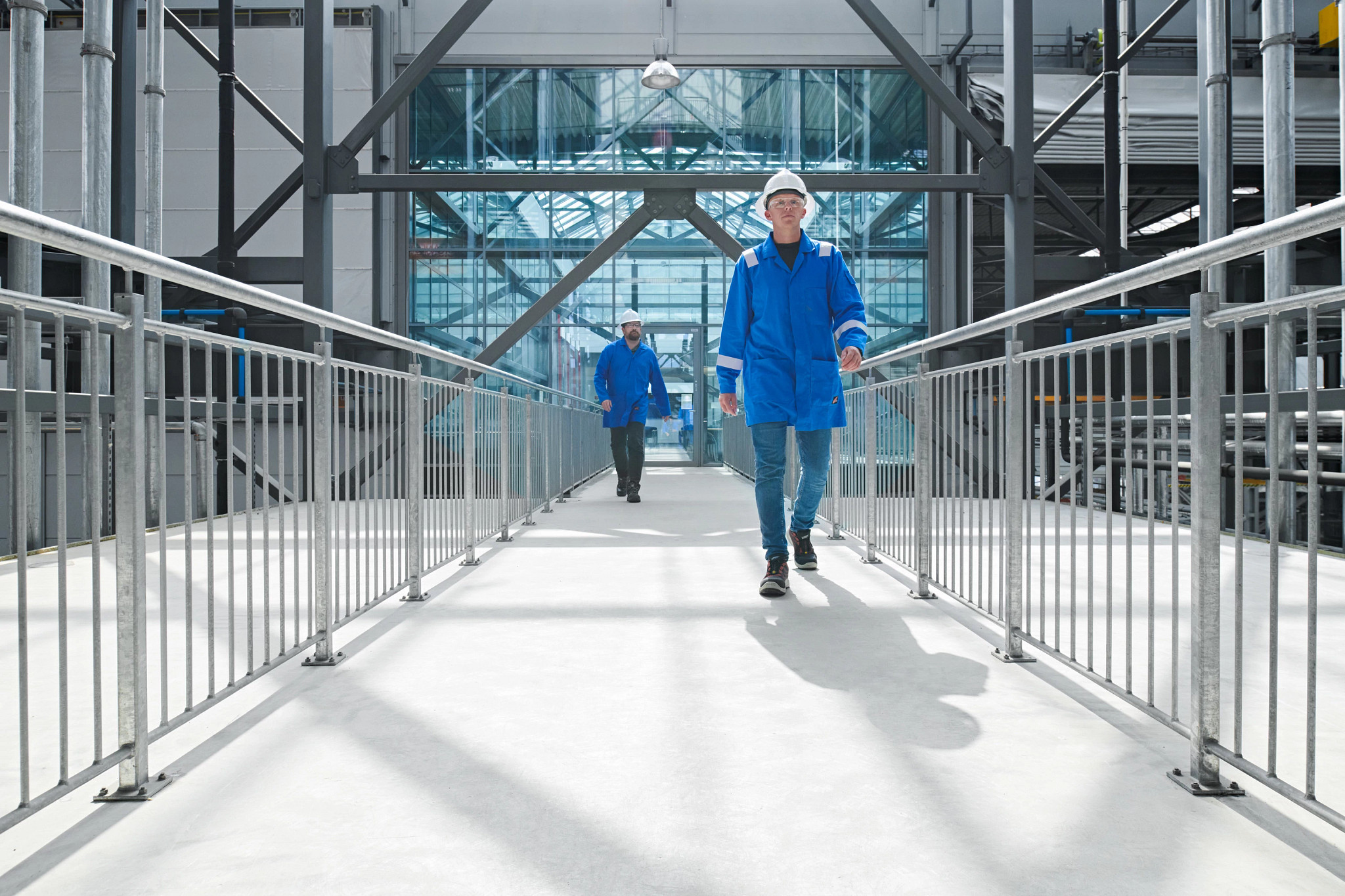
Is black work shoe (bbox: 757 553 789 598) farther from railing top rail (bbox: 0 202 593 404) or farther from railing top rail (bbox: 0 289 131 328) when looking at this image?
railing top rail (bbox: 0 289 131 328)

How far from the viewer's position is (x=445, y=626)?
326 centimetres

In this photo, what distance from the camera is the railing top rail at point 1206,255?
1444 millimetres

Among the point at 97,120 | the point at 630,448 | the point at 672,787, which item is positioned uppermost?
→ the point at 97,120

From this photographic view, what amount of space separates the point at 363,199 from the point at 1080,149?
398 inches

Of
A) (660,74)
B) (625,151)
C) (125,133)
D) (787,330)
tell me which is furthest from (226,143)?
(787,330)

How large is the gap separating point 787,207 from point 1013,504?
1.70 meters

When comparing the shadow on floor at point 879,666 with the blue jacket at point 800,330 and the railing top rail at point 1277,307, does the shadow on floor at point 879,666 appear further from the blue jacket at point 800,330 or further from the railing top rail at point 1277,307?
the railing top rail at point 1277,307

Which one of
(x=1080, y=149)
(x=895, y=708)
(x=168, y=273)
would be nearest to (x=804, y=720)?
(x=895, y=708)

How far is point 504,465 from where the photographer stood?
19.8 ft

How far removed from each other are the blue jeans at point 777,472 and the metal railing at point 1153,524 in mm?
454

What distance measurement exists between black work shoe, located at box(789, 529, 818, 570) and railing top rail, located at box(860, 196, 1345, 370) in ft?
5.72

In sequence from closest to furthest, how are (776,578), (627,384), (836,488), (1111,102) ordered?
(776,578), (836,488), (1111,102), (627,384)

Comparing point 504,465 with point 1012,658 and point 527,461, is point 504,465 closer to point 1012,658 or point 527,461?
point 527,461

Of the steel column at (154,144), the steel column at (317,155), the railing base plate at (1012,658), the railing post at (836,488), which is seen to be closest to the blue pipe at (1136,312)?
the railing post at (836,488)
